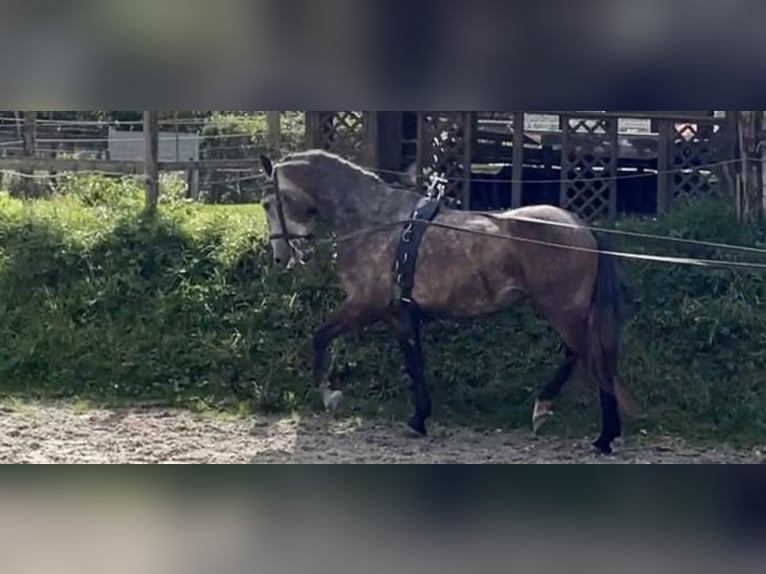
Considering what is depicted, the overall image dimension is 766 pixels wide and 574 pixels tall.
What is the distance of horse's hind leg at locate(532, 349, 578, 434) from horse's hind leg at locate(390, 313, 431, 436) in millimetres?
566

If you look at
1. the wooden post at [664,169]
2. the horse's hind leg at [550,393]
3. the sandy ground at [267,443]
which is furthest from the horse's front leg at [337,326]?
the wooden post at [664,169]

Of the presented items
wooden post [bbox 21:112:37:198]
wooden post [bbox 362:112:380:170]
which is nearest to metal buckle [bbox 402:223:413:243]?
wooden post [bbox 362:112:380:170]

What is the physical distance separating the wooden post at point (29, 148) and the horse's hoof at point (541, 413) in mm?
4813

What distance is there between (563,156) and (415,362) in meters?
2.14

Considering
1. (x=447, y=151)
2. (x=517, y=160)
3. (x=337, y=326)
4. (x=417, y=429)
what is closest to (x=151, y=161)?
(x=447, y=151)

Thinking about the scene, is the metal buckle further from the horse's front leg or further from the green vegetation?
the green vegetation

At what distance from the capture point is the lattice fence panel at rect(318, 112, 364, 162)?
796 cm

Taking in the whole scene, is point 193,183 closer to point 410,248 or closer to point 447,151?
point 447,151

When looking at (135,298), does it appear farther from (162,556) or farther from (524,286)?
(162,556)

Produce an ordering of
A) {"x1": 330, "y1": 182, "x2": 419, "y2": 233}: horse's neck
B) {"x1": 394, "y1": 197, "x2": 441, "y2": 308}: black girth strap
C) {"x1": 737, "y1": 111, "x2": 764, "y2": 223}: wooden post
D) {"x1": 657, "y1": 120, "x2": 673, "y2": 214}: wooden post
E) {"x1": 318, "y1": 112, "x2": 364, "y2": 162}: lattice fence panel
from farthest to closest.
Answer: {"x1": 318, "y1": 112, "x2": 364, "y2": 162}: lattice fence panel
{"x1": 657, "y1": 120, "x2": 673, "y2": 214}: wooden post
{"x1": 737, "y1": 111, "x2": 764, "y2": 223}: wooden post
{"x1": 330, "y1": 182, "x2": 419, "y2": 233}: horse's neck
{"x1": 394, "y1": 197, "x2": 441, "y2": 308}: black girth strap

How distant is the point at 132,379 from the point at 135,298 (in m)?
0.58
